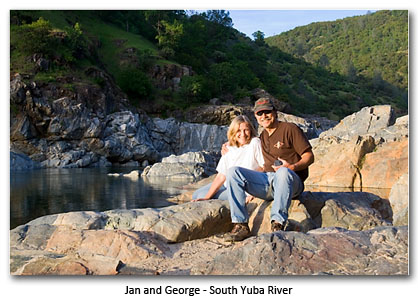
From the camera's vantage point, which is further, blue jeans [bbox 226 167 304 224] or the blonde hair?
the blonde hair

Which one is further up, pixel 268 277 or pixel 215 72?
pixel 215 72

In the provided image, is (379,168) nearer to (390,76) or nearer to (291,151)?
(291,151)

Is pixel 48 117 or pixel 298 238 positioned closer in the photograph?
pixel 298 238

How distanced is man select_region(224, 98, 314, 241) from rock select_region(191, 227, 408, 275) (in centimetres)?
75

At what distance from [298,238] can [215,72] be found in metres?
57.2

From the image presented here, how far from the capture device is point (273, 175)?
496 centimetres

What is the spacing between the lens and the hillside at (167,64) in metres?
36.8

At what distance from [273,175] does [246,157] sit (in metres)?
0.48

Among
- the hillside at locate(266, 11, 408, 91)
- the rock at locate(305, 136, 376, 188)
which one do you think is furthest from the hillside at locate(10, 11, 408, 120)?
the rock at locate(305, 136, 376, 188)

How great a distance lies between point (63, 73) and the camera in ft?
124

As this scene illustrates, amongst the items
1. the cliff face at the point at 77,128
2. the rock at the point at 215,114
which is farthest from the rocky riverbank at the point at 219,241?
the rock at the point at 215,114

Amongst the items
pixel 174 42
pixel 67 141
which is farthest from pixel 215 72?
pixel 67 141

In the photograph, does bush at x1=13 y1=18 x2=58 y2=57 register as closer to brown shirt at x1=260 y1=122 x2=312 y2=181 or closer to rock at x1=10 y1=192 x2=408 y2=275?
rock at x1=10 y1=192 x2=408 y2=275

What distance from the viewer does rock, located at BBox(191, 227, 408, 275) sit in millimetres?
3646
